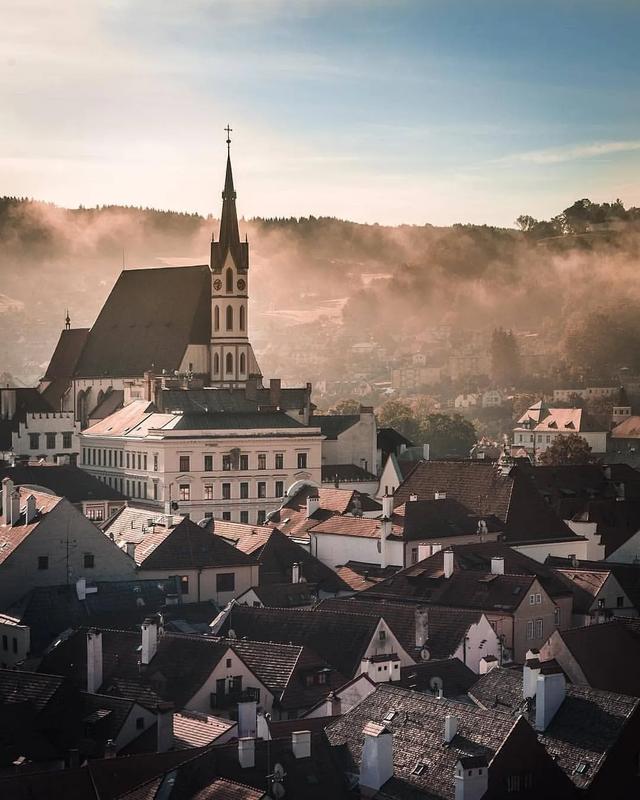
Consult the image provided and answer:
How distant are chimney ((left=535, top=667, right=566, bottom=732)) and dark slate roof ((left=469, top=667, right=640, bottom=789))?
0.43 feet

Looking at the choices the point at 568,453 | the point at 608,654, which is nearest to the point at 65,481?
the point at 608,654

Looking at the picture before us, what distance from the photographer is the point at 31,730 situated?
44.6 meters

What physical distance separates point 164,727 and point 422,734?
279 inches

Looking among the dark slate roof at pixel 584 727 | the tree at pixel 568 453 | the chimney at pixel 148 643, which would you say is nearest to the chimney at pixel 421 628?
the chimney at pixel 148 643

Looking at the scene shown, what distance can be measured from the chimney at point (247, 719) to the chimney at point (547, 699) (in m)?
6.78

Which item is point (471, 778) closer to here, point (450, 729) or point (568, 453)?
point (450, 729)

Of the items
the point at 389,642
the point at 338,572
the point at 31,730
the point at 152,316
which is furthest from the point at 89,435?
the point at 31,730

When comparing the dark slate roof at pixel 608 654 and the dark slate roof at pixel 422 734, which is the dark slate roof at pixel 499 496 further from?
the dark slate roof at pixel 422 734

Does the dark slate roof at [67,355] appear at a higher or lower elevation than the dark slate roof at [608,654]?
higher

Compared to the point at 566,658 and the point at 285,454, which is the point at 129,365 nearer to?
the point at 285,454

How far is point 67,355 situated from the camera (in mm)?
138250

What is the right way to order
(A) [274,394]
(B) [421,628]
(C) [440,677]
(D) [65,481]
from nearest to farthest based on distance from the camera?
(C) [440,677], (B) [421,628], (D) [65,481], (A) [274,394]

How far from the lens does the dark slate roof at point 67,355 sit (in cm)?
13638

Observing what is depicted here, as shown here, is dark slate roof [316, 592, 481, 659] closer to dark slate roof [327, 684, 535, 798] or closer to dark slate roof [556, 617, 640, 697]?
dark slate roof [556, 617, 640, 697]
